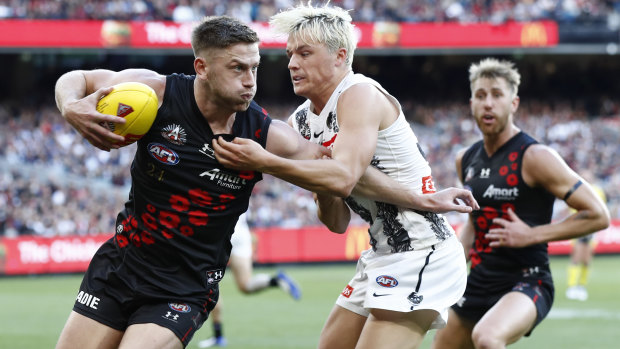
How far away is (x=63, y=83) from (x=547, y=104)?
3474 centimetres

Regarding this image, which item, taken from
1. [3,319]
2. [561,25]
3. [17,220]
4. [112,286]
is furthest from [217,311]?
[561,25]

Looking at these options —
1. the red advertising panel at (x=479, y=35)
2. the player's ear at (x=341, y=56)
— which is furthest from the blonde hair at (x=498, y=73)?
the red advertising panel at (x=479, y=35)

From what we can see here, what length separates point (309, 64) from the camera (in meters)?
5.00

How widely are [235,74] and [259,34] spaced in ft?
80.1

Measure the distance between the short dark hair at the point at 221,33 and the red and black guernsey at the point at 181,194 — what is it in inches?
11.9

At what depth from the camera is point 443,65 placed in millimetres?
38250

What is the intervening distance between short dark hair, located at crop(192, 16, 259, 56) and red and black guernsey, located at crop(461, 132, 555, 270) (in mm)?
2573

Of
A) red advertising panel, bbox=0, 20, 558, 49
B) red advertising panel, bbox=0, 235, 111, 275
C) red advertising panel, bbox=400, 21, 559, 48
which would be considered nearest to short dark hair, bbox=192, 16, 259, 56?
red advertising panel, bbox=0, 235, 111, 275

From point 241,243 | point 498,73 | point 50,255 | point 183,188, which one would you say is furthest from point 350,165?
point 50,255

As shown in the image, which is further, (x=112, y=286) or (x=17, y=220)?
(x=17, y=220)

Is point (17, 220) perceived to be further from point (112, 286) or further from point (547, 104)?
point (547, 104)

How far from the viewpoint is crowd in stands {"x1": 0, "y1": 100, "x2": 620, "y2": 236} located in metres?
23.8

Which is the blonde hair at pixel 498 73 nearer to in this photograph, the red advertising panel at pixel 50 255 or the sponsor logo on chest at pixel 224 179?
the sponsor logo on chest at pixel 224 179

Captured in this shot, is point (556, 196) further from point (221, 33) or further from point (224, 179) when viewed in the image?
point (221, 33)
